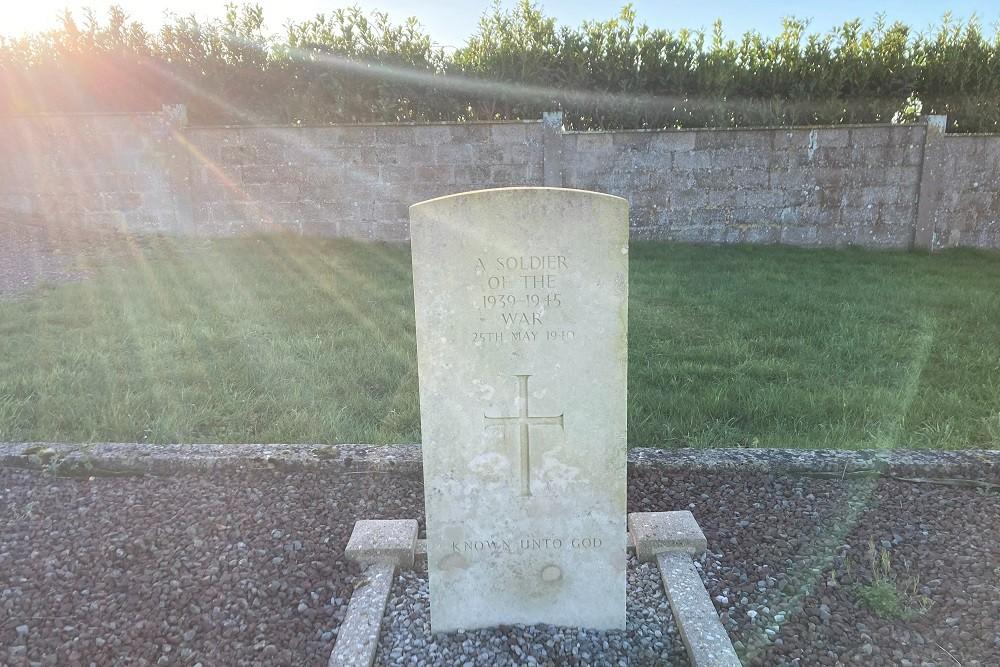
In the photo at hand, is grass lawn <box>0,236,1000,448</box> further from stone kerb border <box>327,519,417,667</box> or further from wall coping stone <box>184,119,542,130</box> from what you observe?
wall coping stone <box>184,119,542,130</box>

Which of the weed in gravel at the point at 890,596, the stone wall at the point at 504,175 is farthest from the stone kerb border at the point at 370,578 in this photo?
the stone wall at the point at 504,175

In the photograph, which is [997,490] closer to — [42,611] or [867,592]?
[867,592]

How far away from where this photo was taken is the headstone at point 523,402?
1.82 metres

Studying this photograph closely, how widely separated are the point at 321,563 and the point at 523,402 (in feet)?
3.51

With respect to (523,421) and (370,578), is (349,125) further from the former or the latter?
(523,421)

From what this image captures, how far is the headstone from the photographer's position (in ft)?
5.98

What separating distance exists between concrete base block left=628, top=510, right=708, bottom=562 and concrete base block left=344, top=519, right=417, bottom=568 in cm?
83

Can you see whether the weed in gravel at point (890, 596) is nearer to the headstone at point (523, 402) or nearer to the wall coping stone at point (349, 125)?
the headstone at point (523, 402)

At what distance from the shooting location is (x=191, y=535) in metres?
2.57

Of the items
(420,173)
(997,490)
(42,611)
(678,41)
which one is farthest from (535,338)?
(678,41)

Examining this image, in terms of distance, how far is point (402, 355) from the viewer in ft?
14.7

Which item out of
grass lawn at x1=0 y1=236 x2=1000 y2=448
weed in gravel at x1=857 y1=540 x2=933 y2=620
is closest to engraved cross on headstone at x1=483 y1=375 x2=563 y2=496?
weed in gravel at x1=857 y1=540 x2=933 y2=620

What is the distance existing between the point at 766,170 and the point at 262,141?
6.28 m

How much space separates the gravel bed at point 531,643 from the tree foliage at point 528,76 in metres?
7.35
